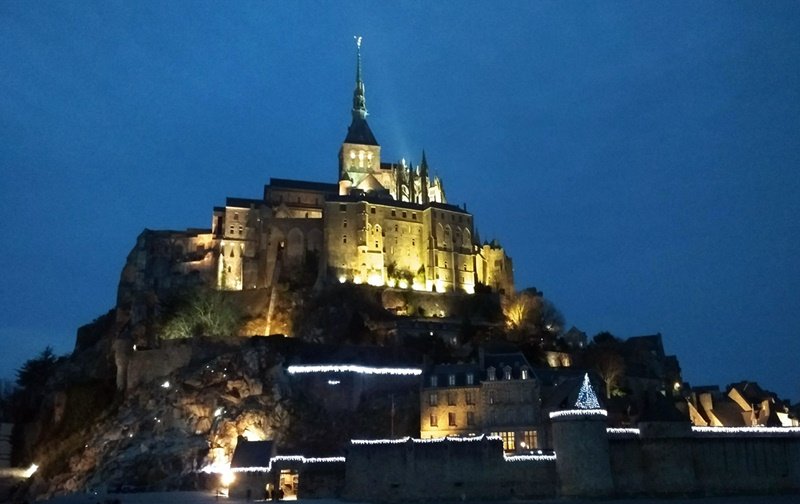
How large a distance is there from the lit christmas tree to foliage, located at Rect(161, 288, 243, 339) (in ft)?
128

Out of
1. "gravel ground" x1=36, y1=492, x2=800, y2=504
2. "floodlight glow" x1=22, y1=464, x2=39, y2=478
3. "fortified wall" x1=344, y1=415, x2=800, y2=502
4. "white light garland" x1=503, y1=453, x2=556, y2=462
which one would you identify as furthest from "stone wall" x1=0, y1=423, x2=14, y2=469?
"white light garland" x1=503, y1=453, x2=556, y2=462

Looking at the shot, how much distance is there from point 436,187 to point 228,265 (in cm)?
→ 3269

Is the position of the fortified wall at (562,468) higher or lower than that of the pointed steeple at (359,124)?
lower

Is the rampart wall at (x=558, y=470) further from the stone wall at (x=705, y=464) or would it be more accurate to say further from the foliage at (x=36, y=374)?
the foliage at (x=36, y=374)

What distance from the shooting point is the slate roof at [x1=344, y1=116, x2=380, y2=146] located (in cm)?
11050

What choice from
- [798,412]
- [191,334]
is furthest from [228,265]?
[798,412]

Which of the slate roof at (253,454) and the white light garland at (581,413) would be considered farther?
the slate roof at (253,454)

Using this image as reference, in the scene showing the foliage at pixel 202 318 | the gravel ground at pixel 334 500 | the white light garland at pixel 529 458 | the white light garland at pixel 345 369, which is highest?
the foliage at pixel 202 318

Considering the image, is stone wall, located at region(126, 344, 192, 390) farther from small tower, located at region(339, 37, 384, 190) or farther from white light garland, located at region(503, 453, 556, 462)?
small tower, located at region(339, 37, 384, 190)

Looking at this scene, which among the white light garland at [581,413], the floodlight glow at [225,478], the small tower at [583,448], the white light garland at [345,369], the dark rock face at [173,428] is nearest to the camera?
the small tower at [583,448]

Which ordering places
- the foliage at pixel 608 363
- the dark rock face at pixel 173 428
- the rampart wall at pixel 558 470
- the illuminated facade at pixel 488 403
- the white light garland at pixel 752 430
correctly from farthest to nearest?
the foliage at pixel 608 363, the white light garland at pixel 752 430, the dark rock face at pixel 173 428, the illuminated facade at pixel 488 403, the rampart wall at pixel 558 470

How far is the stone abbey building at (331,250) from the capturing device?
8738 cm

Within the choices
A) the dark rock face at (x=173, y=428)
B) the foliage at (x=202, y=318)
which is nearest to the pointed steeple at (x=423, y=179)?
the foliage at (x=202, y=318)

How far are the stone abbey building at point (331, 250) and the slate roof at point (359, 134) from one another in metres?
17.8
